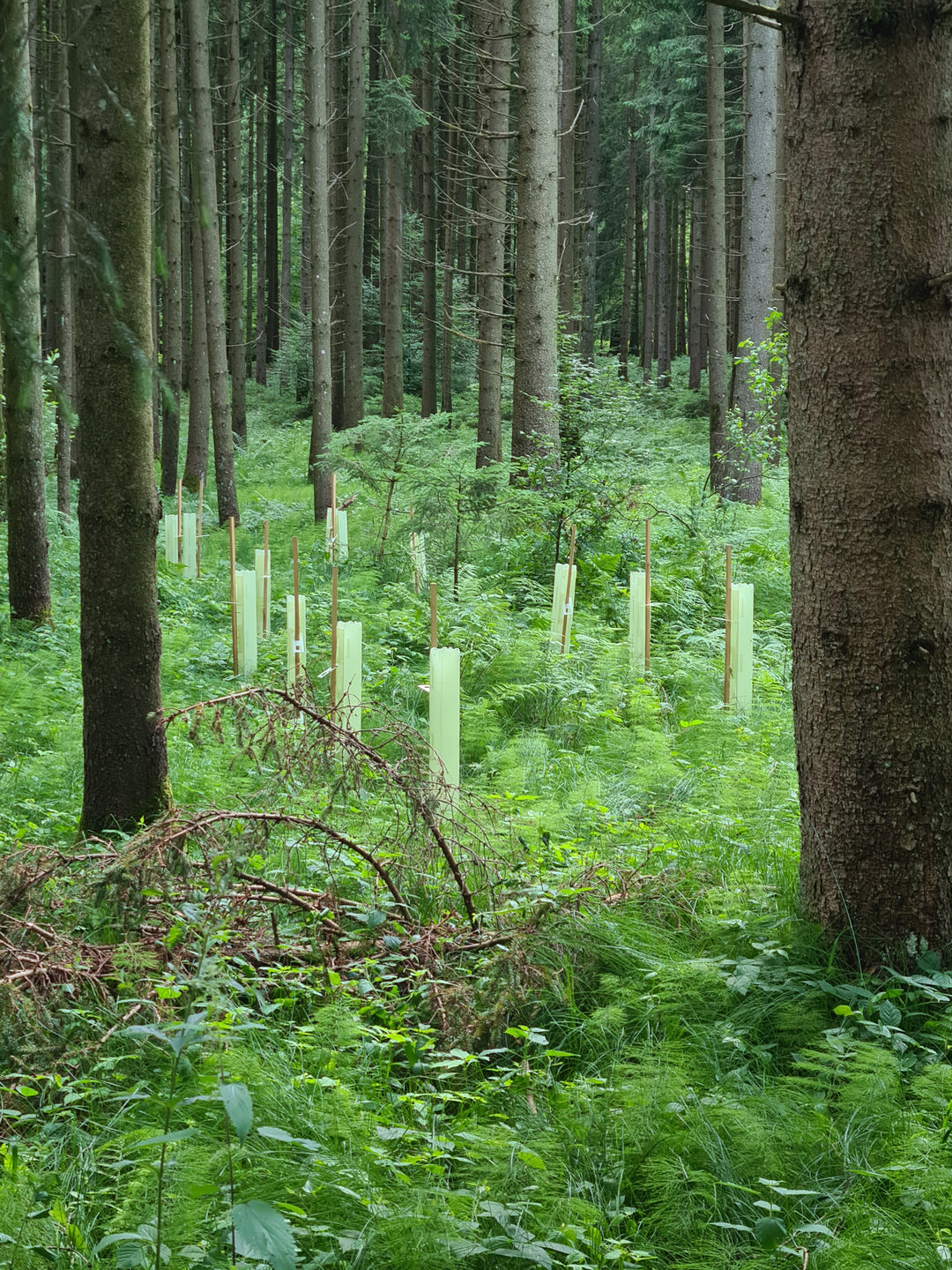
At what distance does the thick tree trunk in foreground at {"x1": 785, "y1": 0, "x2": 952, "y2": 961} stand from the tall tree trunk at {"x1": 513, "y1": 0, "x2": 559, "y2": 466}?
9110 millimetres

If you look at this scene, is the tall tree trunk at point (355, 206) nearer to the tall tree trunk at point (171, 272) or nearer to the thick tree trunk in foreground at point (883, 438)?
the tall tree trunk at point (171, 272)

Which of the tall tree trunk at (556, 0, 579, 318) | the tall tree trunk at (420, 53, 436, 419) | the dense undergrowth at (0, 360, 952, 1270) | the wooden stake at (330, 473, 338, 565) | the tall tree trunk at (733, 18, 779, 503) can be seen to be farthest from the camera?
the tall tree trunk at (420, 53, 436, 419)

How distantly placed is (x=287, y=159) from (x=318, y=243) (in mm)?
20502

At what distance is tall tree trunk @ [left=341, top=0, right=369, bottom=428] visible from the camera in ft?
76.7

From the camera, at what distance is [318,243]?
61.4 ft

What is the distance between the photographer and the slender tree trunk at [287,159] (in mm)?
32938

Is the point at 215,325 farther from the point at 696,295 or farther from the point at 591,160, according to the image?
the point at 696,295

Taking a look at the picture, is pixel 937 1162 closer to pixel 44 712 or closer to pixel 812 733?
pixel 812 733

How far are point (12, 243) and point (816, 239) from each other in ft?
8.22

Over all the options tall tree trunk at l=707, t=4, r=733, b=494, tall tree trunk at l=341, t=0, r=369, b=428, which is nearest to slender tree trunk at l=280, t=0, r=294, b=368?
tall tree trunk at l=341, t=0, r=369, b=428

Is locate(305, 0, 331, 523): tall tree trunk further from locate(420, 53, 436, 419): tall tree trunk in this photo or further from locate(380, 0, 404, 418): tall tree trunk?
locate(420, 53, 436, 419): tall tree trunk

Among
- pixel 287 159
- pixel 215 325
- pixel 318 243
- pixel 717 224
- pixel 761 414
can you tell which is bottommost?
pixel 761 414

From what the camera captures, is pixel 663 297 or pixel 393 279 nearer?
pixel 393 279

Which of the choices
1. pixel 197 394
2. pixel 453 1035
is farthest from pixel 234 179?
pixel 453 1035
